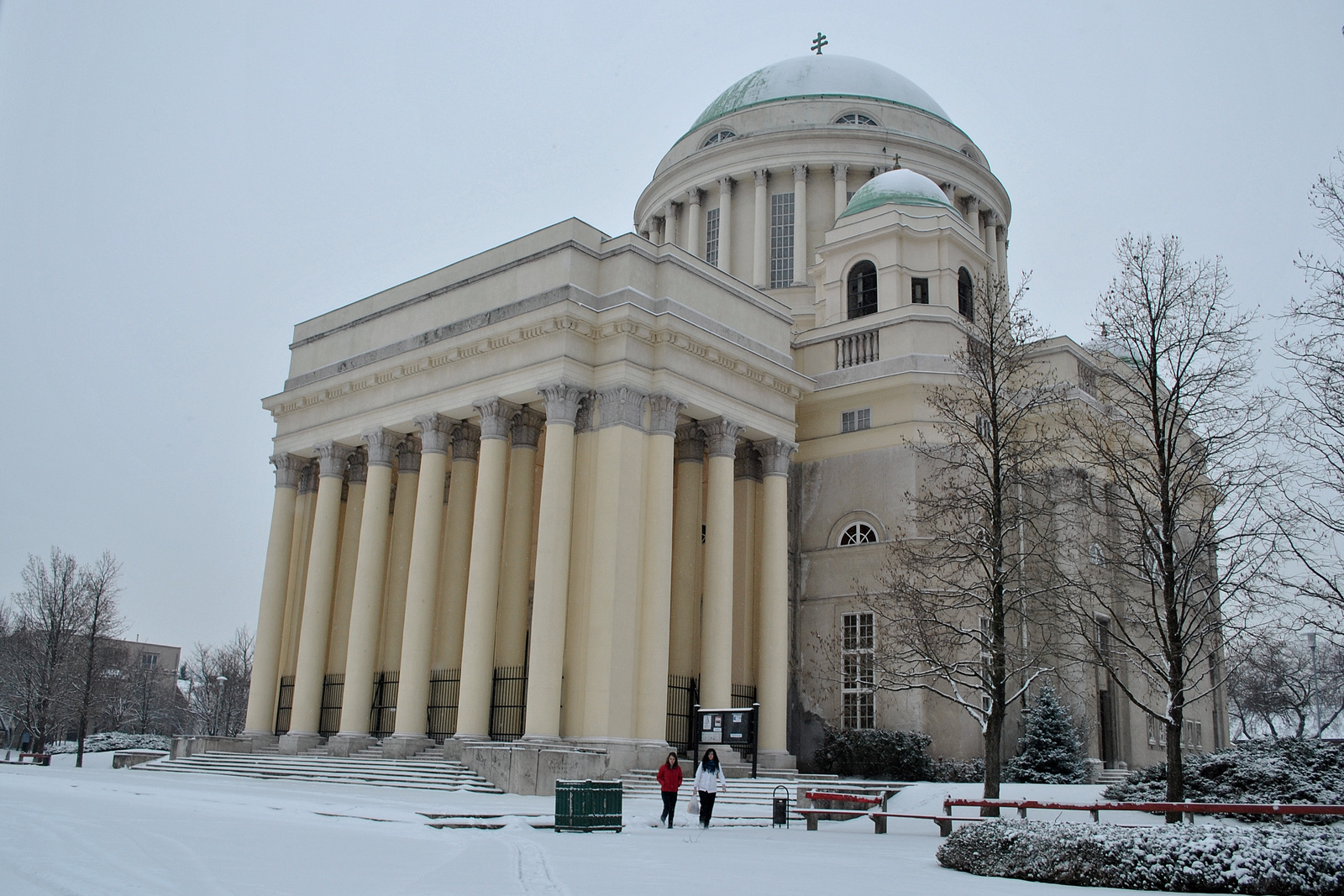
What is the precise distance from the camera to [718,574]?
2823cm

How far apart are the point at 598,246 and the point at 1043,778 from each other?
661 inches

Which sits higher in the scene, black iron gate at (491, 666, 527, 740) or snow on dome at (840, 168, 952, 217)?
snow on dome at (840, 168, 952, 217)

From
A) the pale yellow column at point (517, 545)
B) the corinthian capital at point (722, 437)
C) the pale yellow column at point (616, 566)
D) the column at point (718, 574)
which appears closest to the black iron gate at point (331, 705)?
the pale yellow column at point (517, 545)

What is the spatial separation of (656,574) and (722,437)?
15.1ft

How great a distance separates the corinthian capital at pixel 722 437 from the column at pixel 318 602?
11379 mm

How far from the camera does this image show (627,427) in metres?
26.6

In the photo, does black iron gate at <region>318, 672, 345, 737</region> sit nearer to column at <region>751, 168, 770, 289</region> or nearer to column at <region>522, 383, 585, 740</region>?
column at <region>522, 383, 585, 740</region>

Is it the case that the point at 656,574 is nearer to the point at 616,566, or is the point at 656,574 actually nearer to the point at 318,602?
the point at 616,566

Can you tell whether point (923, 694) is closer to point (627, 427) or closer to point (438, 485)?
point (627, 427)

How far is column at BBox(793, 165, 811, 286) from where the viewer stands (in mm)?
44406

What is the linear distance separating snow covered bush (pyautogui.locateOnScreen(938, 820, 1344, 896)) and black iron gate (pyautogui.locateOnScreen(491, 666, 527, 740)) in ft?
52.2

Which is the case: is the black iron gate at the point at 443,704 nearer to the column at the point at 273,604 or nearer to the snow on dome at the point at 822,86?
the column at the point at 273,604

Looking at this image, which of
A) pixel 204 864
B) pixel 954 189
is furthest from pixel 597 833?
pixel 954 189

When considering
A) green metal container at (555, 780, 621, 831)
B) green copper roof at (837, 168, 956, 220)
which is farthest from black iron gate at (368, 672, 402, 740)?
green copper roof at (837, 168, 956, 220)
